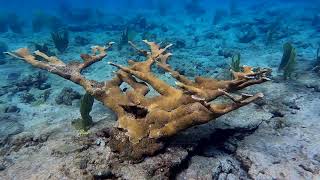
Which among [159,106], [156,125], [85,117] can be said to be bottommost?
[85,117]

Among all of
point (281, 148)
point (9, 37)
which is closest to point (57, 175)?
point (281, 148)

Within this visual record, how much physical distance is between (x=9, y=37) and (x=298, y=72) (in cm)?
1692

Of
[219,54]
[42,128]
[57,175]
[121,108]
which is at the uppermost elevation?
[121,108]

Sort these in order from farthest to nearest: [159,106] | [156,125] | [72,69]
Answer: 1. [72,69]
2. [159,106]
3. [156,125]

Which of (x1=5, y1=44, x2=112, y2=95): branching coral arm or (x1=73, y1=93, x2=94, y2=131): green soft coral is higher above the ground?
(x1=5, y1=44, x2=112, y2=95): branching coral arm

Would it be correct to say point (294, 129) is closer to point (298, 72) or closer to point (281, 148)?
point (281, 148)

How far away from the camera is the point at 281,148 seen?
5426 millimetres

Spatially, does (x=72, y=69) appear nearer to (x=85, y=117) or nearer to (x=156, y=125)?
(x=85, y=117)

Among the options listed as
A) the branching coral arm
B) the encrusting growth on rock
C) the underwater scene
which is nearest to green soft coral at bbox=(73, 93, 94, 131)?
the underwater scene

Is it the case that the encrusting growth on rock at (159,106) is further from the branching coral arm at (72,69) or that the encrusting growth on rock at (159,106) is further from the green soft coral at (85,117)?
the green soft coral at (85,117)

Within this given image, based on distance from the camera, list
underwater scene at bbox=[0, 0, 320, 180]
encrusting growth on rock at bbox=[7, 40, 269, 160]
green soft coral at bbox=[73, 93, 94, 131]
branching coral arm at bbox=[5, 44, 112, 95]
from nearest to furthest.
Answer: encrusting growth on rock at bbox=[7, 40, 269, 160], underwater scene at bbox=[0, 0, 320, 180], branching coral arm at bbox=[5, 44, 112, 95], green soft coral at bbox=[73, 93, 94, 131]

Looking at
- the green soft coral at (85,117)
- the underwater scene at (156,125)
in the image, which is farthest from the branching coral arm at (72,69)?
the green soft coral at (85,117)

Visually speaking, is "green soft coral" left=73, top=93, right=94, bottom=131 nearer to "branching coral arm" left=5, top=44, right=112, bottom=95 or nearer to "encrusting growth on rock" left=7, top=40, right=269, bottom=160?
"branching coral arm" left=5, top=44, right=112, bottom=95

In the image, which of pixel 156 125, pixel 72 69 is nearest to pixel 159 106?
pixel 156 125
